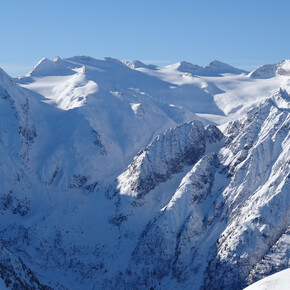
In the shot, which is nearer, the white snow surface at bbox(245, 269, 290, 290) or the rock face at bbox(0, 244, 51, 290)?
the white snow surface at bbox(245, 269, 290, 290)

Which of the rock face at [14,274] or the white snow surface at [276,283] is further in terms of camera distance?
the rock face at [14,274]

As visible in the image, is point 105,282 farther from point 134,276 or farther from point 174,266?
point 174,266

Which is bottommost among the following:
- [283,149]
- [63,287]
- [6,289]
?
[63,287]

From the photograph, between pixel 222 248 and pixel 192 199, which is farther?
pixel 192 199

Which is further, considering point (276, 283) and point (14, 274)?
point (14, 274)

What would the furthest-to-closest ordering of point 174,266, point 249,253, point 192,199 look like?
point 192,199 → point 174,266 → point 249,253

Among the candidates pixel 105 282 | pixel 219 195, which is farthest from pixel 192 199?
pixel 105 282

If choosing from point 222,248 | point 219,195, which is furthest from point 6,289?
point 219,195

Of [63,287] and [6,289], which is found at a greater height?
[6,289]

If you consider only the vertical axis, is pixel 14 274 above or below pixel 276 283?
below

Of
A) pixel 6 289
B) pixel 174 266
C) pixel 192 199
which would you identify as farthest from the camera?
pixel 192 199
